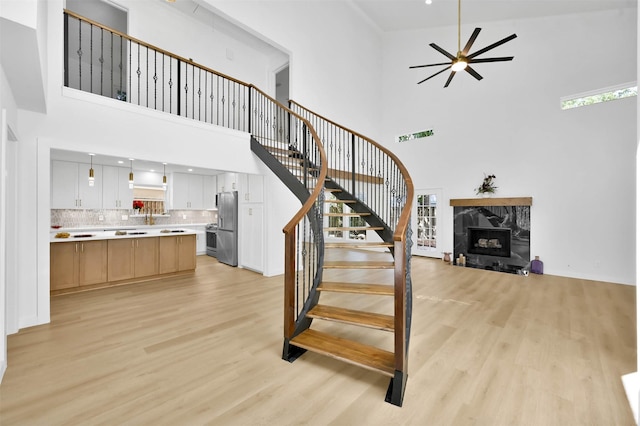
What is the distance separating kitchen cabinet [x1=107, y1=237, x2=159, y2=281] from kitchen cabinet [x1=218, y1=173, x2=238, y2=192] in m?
2.09

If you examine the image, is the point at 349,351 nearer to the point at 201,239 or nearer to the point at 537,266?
the point at 537,266

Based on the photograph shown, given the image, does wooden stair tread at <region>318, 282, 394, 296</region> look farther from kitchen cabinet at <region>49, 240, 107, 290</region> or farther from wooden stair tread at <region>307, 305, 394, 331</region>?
kitchen cabinet at <region>49, 240, 107, 290</region>

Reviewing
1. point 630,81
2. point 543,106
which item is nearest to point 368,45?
point 543,106

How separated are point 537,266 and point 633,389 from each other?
15.2ft

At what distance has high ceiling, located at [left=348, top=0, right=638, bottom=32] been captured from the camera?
5613mm

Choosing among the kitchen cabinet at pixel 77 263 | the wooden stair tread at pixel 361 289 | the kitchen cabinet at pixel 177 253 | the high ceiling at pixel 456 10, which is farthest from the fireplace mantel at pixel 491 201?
the kitchen cabinet at pixel 77 263

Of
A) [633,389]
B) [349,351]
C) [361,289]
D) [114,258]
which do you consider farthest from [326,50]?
[633,389]

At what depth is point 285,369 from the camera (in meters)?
2.35

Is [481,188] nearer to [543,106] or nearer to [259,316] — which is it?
[543,106]

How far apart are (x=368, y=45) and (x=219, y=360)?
9.04 meters

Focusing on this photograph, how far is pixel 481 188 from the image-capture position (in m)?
6.84

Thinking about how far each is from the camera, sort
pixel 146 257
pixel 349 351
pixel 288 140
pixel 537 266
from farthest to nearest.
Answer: pixel 537 266 → pixel 288 140 → pixel 146 257 → pixel 349 351

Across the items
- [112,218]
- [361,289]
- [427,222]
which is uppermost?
[112,218]

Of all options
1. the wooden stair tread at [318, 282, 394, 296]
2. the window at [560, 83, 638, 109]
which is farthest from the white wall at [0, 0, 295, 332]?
the window at [560, 83, 638, 109]
